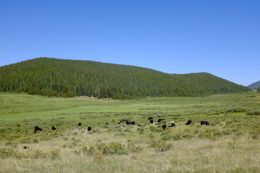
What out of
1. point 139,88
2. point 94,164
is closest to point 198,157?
point 94,164

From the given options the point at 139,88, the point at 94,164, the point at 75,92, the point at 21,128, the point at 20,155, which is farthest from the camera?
the point at 139,88

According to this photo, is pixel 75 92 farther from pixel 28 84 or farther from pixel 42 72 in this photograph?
pixel 42 72

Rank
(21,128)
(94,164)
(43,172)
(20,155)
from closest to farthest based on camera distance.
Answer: (43,172)
(94,164)
(20,155)
(21,128)

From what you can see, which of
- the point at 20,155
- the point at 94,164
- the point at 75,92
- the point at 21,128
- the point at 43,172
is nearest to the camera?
the point at 43,172

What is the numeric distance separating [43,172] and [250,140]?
9.92 meters

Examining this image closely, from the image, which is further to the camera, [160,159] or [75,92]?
[75,92]

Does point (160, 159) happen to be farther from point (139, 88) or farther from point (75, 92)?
point (139, 88)

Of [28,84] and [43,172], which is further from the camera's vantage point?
[28,84]

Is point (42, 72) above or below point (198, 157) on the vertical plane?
above

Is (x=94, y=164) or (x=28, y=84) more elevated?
(x=28, y=84)

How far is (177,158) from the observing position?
519 inches

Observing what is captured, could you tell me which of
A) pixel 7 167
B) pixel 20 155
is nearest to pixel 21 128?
pixel 20 155

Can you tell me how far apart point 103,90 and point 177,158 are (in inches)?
6266

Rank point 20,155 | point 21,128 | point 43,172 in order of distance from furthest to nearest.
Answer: point 21,128 → point 20,155 → point 43,172
